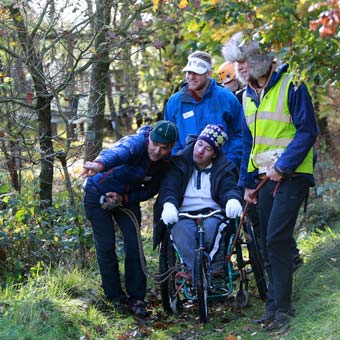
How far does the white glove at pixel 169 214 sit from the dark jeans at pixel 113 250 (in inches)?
18.0

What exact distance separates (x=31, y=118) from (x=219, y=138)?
2867 mm

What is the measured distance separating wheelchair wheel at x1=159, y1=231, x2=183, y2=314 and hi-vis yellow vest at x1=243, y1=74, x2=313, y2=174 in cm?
123

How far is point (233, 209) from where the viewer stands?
19.9ft

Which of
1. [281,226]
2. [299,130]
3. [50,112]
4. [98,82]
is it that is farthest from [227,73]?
[281,226]

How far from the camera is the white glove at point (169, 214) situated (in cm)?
607

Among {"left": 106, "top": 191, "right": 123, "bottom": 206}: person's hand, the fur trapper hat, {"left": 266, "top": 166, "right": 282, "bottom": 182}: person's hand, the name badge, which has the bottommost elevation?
{"left": 106, "top": 191, "right": 123, "bottom": 206}: person's hand

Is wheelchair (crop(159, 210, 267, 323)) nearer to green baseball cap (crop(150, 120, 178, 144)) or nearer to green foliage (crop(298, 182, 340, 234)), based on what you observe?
green baseball cap (crop(150, 120, 178, 144))

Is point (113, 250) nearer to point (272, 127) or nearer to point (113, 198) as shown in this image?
point (113, 198)

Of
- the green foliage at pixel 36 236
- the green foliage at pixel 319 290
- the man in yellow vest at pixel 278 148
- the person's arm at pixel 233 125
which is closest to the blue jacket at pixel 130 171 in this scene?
the person's arm at pixel 233 125

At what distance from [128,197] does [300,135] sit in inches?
74.6

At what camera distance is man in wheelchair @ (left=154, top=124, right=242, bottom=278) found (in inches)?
245

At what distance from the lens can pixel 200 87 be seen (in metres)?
7.06

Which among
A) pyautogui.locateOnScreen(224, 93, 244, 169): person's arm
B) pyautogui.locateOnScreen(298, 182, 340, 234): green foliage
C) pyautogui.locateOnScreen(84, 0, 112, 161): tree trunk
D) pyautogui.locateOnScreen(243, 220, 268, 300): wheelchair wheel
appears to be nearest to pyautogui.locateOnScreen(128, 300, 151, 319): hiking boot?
pyautogui.locateOnScreen(243, 220, 268, 300): wheelchair wheel

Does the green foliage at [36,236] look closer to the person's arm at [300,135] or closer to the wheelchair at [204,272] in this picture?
the wheelchair at [204,272]
